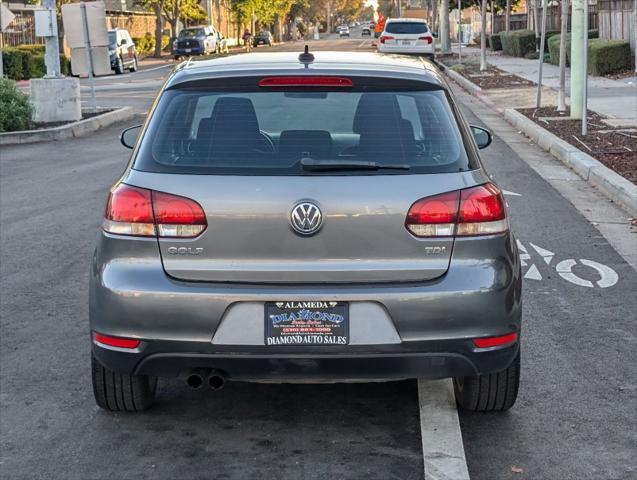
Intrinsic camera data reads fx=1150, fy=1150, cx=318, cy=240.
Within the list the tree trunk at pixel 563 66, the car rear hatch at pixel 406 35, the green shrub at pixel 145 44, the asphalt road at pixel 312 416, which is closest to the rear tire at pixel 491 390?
the asphalt road at pixel 312 416

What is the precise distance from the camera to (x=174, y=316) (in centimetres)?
457

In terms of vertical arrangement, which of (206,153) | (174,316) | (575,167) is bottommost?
(575,167)

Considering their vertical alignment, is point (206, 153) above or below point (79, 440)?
above

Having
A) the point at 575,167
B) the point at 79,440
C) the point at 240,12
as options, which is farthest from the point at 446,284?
the point at 240,12

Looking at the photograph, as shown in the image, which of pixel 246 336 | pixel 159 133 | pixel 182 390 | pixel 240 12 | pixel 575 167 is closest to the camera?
pixel 246 336

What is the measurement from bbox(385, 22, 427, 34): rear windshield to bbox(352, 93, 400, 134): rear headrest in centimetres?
3923

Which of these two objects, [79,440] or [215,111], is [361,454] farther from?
[215,111]

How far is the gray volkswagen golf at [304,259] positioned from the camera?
455 cm

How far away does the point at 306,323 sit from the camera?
4543 mm

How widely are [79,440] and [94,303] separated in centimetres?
66

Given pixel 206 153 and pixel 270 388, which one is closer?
pixel 206 153

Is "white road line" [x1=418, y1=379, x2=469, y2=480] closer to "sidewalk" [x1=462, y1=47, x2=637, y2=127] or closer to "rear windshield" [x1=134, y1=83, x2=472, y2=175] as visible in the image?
"rear windshield" [x1=134, y1=83, x2=472, y2=175]

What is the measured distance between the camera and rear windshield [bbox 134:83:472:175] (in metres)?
4.71

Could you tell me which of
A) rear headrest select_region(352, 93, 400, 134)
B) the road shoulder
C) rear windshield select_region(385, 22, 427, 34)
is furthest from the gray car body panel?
rear windshield select_region(385, 22, 427, 34)
